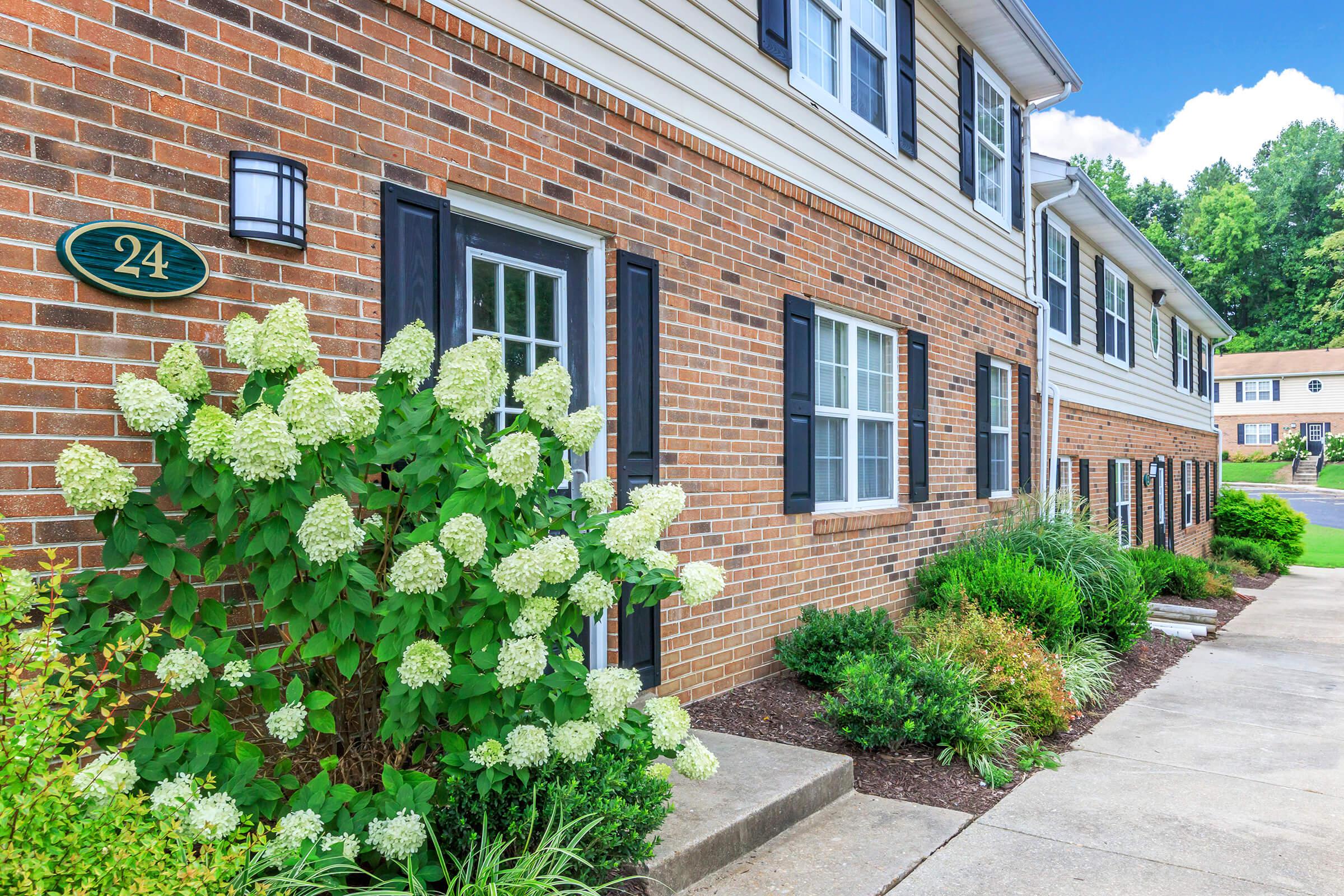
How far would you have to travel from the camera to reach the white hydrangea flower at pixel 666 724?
Result: 299 centimetres

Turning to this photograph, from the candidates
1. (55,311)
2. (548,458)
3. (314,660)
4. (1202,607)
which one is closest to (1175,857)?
(548,458)

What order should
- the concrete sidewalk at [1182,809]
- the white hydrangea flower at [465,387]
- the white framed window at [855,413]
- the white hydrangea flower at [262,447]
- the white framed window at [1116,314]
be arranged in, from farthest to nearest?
the white framed window at [1116,314] → the white framed window at [855,413] → the concrete sidewalk at [1182,809] → the white hydrangea flower at [465,387] → the white hydrangea flower at [262,447]

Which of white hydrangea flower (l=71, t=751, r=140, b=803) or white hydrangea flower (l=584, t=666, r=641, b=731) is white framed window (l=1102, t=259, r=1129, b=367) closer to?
white hydrangea flower (l=584, t=666, r=641, b=731)

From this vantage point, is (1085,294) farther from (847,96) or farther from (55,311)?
(55,311)

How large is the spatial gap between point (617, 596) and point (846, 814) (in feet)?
6.05

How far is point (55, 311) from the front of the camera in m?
2.70

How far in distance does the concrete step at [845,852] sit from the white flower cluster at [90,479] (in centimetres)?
221

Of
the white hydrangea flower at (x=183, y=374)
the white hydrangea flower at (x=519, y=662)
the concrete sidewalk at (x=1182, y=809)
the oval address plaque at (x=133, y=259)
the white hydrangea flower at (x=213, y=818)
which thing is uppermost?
the oval address plaque at (x=133, y=259)

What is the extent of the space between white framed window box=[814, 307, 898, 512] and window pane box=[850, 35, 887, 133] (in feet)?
5.54

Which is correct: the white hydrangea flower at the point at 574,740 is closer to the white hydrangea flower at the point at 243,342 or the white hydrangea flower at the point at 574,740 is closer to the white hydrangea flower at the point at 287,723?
the white hydrangea flower at the point at 287,723

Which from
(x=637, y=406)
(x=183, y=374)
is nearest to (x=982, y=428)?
(x=637, y=406)

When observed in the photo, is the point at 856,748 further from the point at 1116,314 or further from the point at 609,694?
the point at 1116,314

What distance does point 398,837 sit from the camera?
267 centimetres

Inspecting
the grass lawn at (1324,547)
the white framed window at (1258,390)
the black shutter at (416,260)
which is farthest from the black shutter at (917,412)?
the white framed window at (1258,390)
